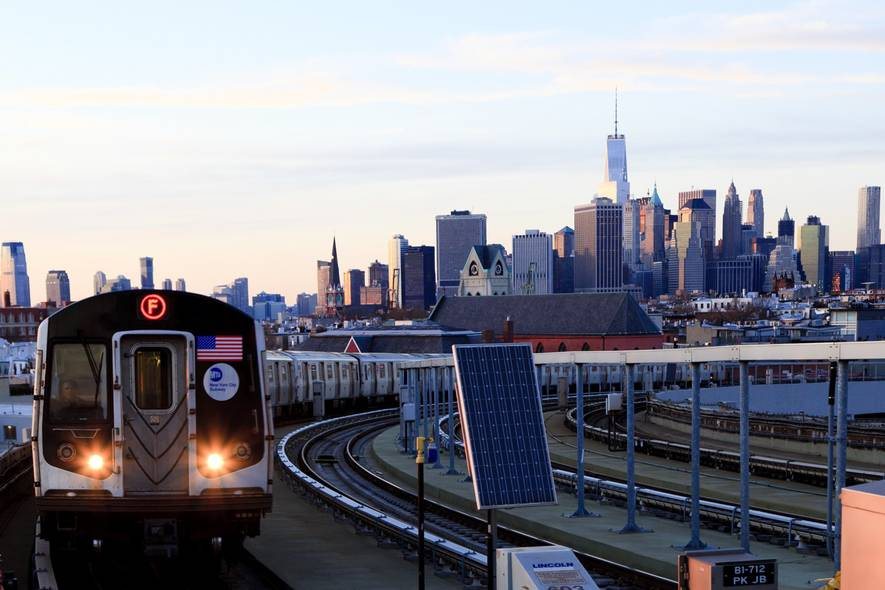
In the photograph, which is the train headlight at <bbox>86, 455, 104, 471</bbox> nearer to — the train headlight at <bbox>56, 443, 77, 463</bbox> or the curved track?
the train headlight at <bbox>56, 443, 77, 463</bbox>

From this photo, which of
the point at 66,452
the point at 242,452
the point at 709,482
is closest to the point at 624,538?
the point at 242,452

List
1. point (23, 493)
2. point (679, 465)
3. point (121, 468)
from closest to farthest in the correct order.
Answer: point (121, 468)
point (23, 493)
point (679, 465)

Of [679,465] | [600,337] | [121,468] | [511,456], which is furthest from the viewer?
[600,337]

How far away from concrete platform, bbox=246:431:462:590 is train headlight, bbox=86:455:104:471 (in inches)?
148

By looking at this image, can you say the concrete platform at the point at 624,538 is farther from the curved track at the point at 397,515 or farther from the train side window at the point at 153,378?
the train side window at the point at 153,378

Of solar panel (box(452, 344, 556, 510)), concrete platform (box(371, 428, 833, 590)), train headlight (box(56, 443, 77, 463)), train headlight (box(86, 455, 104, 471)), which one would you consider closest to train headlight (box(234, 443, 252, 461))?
train headlight (box(86, 455, 104, 471))

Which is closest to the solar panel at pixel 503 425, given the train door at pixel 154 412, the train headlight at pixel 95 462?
the train door at pixel 154 412

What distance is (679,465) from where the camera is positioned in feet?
139

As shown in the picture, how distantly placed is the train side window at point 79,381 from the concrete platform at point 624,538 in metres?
9.28

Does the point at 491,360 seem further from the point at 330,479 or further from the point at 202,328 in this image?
the point at 330,479

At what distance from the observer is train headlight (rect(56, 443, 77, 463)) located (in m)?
16.8

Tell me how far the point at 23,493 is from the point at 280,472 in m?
7.81

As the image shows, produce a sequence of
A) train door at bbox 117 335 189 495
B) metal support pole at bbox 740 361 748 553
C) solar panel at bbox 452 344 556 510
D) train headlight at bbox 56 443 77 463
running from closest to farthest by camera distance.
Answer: train headlight at bbox 56 443 77 463, train door at bbox 117 335 189 495, solar panel at bbox 452 344 556 510, metal support pole at bbox 740 361 748 553

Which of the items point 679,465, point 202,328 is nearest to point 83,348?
point 202,328
